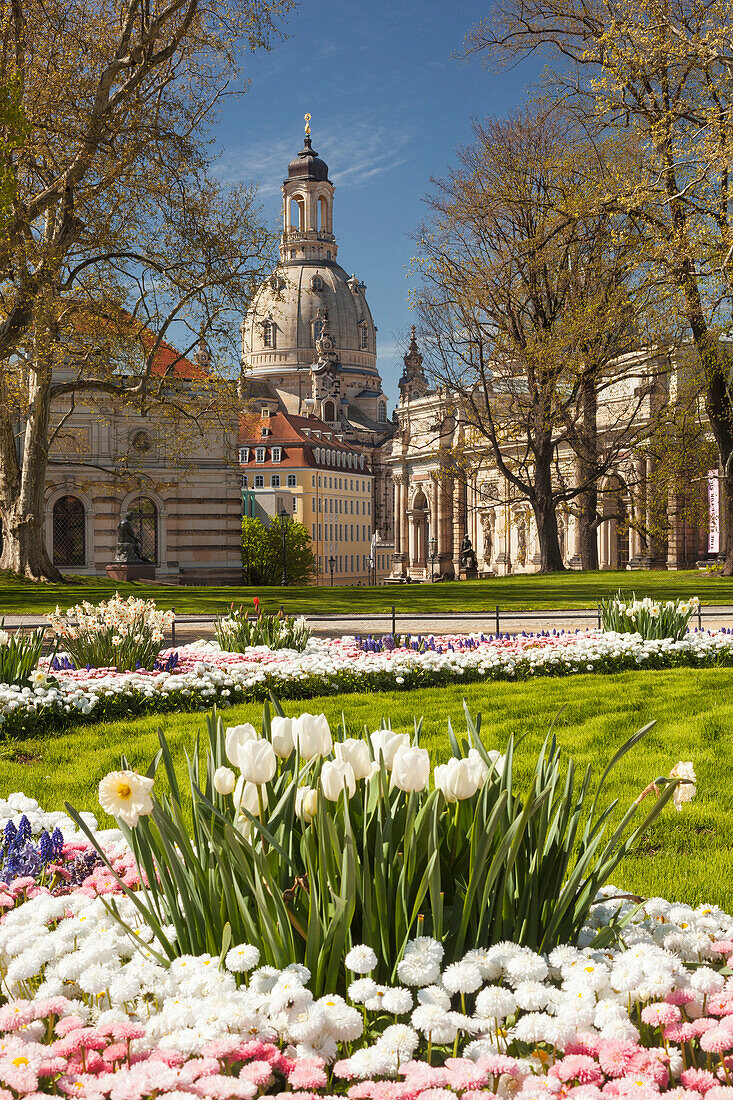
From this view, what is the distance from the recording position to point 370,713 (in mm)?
8633

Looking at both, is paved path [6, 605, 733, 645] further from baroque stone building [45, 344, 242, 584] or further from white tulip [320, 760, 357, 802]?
baroque stone building [45, 344, 242, 584]

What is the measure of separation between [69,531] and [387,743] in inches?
1448

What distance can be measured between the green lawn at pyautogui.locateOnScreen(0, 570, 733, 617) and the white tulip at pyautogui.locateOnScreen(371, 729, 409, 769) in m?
14.9

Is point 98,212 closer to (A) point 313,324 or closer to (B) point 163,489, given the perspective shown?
(B) point 163,489

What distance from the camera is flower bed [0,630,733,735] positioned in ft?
28.3

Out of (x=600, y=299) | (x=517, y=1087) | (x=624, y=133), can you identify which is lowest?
(x=517, y=1087)

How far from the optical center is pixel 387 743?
127 inches

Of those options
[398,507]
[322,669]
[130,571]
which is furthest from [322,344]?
[322,669]

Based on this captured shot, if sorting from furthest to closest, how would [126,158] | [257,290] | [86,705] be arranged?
[257,290] < [126,158] < [86,705]

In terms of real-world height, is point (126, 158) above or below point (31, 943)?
above

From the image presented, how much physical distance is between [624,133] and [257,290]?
409 inches

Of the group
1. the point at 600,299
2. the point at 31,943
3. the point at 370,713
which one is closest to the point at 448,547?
the point at 600,299

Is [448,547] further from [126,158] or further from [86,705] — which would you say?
[86,705]

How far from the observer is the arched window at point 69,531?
38.1 meters
